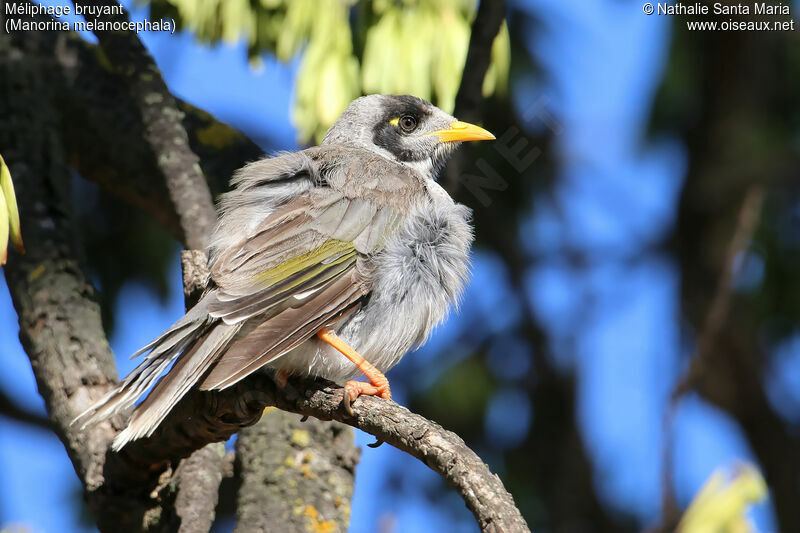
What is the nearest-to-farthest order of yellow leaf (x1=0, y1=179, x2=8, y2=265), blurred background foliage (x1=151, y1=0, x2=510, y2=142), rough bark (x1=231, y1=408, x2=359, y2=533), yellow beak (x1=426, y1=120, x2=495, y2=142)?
yellow leaf (x1=0, y1=179, x2=8, y2=265), rough bark (x1=231, y1=408, x2=359, y2=533), blurred background foliage (x1=151, y1=0, x2=510, y2=142), yellow beak (x1=426, y1=120, x2=495, y2=142)

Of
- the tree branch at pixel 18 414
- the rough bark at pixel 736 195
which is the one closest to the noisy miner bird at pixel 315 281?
the tree branch at pixel 18 414

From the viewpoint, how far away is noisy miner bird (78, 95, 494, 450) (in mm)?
3395

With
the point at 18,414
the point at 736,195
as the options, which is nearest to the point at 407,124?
the point at 736,195

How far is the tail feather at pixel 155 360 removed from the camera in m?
3.42

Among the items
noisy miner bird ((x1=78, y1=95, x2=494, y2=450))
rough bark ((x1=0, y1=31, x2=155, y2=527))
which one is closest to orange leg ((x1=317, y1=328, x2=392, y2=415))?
noisy miner bird ((x1=78, y1=95, x2=494, y2=450))

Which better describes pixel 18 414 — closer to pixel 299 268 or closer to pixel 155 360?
pixel 155 360

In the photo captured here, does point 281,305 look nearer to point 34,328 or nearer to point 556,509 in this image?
point 34,328

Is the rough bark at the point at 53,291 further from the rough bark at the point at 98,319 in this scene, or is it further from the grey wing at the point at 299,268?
the grey wing at the point at 299,268

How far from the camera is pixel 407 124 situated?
17.0 ft

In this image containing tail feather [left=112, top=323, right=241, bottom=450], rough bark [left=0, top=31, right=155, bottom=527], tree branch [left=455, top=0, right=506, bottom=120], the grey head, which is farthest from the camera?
the grey head

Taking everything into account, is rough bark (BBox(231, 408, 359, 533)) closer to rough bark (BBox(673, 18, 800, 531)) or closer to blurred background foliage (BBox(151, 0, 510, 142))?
blurred background foliage (BBox(151, 0, 510, 142))

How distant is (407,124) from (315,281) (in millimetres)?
1788

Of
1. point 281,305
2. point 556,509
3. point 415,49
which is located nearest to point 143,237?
point 415,49

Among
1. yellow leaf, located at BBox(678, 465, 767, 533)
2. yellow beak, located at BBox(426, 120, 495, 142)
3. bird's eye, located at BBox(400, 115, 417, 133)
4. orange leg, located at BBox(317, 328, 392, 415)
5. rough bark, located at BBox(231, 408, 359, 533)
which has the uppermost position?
yellow beak, located at BBox(426, 120, 495, 142)
